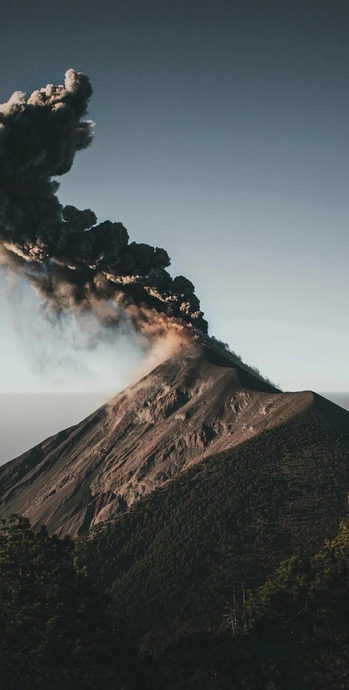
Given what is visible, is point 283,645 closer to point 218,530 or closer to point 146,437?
point 218,530

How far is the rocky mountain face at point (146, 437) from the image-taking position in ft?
372

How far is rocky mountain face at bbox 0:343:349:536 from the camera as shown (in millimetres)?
113375

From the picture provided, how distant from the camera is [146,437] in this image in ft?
427

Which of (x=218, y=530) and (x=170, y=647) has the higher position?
(x=218, y=530)

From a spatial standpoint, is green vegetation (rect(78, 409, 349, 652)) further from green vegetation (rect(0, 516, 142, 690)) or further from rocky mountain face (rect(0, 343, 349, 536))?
green vegetation (rect(0, 516, 142, 690))

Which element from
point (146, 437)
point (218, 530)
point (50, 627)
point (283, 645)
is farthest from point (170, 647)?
point (146, 437)

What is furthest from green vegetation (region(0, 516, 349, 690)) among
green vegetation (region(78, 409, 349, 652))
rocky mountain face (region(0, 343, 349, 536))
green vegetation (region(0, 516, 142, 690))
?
rocky mountain face (region(0, 343, 349, 536))

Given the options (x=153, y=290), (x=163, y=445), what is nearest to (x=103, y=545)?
(x=163, y=445)

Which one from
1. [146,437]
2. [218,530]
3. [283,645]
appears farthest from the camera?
[146,437]

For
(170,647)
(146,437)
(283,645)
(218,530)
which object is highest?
(146,437)

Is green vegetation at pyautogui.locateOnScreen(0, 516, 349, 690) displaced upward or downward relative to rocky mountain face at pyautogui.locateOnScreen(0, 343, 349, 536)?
downward

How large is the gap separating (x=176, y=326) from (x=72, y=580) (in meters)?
113

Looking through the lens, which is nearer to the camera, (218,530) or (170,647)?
(170,647)

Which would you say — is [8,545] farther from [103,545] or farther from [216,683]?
[103,545]
